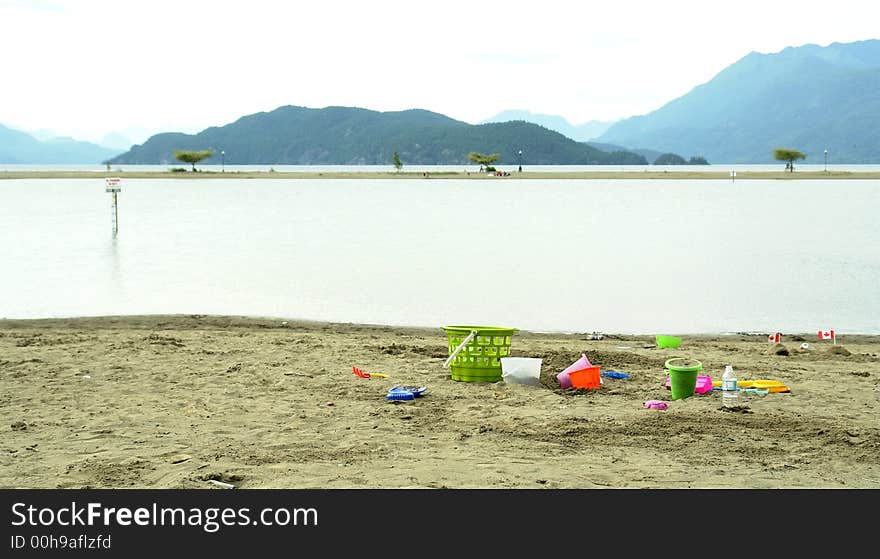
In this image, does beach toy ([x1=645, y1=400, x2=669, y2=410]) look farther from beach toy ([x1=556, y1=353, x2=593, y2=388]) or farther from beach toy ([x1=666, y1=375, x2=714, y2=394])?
beach toy ([x1=556, y1=353, x2=593, y2=388])

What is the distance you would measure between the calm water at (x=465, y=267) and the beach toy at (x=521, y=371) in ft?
15.2

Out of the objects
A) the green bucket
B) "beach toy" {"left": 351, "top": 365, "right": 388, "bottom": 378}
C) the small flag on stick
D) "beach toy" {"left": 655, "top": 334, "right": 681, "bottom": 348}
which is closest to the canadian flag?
the small flag on stick

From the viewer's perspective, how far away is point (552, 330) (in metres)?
12.4

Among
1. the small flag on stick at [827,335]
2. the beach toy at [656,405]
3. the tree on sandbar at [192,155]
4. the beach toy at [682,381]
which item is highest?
the tree on sandbar at [192,155]

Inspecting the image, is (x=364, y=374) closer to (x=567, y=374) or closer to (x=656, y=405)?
(x=567, y=374)

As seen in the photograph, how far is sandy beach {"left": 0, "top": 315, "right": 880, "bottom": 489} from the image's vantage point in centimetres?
537

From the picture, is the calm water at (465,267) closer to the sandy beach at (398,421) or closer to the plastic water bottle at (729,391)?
the sandy beach at (398,421)

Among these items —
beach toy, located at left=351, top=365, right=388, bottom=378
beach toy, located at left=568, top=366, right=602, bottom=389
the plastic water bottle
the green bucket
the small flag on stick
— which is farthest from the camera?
the small flag on stick

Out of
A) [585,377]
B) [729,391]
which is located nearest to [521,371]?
[585,377]

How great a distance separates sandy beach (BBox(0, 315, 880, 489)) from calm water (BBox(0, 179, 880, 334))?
12.2ft

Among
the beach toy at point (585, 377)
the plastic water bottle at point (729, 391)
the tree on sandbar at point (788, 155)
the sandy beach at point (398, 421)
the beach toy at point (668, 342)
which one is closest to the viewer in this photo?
the sandy beach at point (398, 421)

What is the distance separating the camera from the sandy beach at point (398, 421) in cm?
537

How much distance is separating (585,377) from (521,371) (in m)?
0.58

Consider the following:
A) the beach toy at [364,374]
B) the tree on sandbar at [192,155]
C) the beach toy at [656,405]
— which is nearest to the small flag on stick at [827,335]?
the beach toy at [656,405]
